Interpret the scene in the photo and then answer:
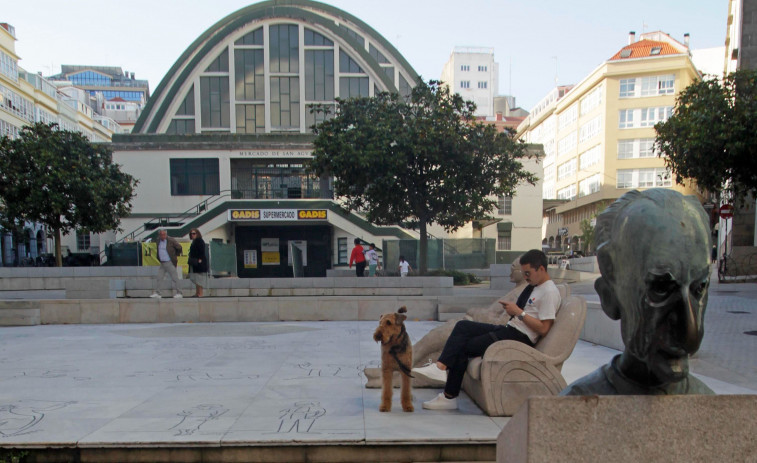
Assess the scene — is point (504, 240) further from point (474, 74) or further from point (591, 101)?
point (474, 74)

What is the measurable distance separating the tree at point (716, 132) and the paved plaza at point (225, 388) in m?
7.15

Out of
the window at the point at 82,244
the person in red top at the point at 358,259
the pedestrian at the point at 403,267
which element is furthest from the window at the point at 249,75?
the person in red top at the point at 358,259

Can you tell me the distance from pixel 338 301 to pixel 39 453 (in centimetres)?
787

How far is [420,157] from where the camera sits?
1912cm

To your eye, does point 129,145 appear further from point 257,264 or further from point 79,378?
point 79,378

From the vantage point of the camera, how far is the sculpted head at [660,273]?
1.40 m

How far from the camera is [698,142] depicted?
588 inches

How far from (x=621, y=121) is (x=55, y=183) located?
49.3 m

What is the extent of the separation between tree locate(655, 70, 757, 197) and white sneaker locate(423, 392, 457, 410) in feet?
47.1

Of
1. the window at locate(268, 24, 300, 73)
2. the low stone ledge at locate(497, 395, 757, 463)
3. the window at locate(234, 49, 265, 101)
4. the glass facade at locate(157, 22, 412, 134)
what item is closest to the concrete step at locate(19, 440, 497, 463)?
the low stone ledge at locate(497, 395, 757, 463)

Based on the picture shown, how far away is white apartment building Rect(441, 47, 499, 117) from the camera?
109 m

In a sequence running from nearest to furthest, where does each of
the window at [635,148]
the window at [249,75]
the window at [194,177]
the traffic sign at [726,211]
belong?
the traffic sign at [726,211], the window at [194,177], the window at [249,75], the window at [635,148]

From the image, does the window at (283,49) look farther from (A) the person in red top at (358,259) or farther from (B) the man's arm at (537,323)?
(B) the man's arm at (537,323)

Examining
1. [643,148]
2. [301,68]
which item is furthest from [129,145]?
[643,148]
